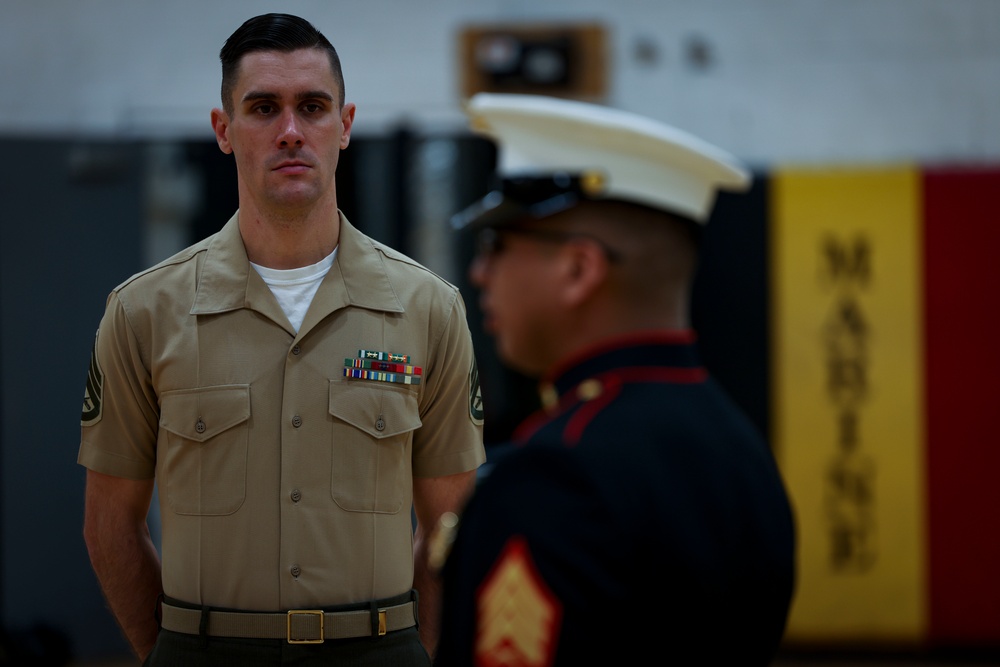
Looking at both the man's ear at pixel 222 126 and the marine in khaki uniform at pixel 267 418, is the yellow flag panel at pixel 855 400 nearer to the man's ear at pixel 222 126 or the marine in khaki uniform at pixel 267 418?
the marine in khaki uniform at pixel 267 418

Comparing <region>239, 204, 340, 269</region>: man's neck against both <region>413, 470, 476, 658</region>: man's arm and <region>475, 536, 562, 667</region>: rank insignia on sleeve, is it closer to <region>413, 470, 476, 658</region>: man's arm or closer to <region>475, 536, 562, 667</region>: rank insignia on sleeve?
<region>413, 470, 476, 658</region>: man's arm

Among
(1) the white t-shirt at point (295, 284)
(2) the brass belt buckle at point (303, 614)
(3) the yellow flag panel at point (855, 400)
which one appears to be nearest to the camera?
(2) the brass belt buckle at point (303, 614)

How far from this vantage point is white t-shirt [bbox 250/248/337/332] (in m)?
1.71

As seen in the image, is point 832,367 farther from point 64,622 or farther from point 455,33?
point 64,622

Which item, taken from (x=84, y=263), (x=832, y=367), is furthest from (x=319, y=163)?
(x=832, y=367)

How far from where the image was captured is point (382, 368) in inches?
67.6

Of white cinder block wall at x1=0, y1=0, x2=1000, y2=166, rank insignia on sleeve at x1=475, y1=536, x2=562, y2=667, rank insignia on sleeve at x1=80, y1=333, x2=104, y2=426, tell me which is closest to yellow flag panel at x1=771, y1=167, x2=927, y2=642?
white cinder block wall at x1=0, y1=0, x2=1000, y2=166

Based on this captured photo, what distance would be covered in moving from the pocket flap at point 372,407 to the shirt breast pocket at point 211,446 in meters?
0.13

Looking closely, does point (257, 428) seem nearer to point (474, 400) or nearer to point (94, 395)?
point (94, 395)

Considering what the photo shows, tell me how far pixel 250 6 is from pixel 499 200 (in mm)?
4352

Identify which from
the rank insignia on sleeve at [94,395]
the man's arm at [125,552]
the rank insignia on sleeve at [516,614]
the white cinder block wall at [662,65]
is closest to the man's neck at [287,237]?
the rank insignia on sleeve at [94,395]

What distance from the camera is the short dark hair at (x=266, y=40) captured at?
5.34ft

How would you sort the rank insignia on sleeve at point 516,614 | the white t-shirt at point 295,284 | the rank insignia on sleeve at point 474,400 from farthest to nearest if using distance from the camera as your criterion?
1. the rank insignia on sleeve at point 474,400
2. the white t-shirt at point 295,284
3. the rank insignia on sleeve at point 516,614

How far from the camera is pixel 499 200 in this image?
128 cm
